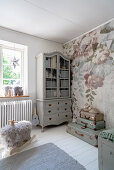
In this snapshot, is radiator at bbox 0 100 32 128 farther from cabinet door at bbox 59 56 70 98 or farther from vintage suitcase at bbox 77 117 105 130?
vintage suitcase at bbox 77 117 105 130

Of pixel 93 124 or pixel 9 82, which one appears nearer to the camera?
pixel 93 124

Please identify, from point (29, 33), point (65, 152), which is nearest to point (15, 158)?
point (65, 152)

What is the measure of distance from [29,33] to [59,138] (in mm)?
2602

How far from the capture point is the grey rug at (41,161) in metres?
1.41

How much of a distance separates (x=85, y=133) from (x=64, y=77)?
150 centimetres

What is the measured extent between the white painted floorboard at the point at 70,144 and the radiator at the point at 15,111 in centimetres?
47

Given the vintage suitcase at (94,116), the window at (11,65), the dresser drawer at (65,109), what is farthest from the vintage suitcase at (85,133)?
the window at (11,65)

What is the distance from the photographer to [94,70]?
8.13ft

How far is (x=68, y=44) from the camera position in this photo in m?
3.27

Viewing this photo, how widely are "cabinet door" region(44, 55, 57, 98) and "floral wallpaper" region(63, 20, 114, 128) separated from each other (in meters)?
0.60

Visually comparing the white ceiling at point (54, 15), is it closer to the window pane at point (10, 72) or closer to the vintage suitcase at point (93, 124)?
the window pane at point (10, 72)

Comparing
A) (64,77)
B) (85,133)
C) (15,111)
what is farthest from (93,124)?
(15,111)

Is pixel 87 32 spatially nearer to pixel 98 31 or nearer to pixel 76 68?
pixel 98 31

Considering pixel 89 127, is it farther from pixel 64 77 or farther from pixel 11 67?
pixel 11 67
